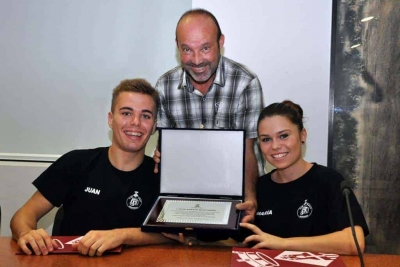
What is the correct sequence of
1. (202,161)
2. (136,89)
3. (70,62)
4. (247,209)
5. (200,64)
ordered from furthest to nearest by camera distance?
1. (70,62)
2. (200,64)
3. (136,89)
4. (202,161)
5. (247,209)

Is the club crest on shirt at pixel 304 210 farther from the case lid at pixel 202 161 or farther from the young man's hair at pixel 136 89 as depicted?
the young man's hair at pixel 136 89

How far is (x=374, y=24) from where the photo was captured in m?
2.80

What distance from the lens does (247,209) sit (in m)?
1.76

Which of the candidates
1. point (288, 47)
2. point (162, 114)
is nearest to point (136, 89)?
point (162, 114)

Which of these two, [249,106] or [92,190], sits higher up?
[249,106]

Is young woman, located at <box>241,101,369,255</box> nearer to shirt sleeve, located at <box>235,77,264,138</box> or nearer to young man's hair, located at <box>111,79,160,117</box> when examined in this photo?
shirt sleeve, located at <box>235,77,264,138</box>

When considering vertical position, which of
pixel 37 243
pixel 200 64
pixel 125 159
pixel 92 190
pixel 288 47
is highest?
pixel 288 47

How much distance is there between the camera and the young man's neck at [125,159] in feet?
6.58

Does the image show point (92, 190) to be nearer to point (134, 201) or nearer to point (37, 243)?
point (134, 201)

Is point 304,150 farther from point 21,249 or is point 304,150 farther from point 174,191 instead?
point 21,249

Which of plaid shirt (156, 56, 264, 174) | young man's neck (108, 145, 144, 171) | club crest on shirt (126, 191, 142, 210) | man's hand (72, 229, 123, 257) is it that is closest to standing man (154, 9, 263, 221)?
plaid shirt (156, 56, 264, 174)

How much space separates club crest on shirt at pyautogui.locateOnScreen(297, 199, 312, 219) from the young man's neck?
72 cm

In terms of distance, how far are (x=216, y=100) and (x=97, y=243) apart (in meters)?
1.12

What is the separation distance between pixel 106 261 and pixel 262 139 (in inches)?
32.6
